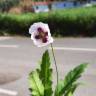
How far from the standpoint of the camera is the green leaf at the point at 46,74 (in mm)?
2438

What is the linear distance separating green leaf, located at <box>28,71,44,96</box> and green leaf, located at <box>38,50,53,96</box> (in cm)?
2

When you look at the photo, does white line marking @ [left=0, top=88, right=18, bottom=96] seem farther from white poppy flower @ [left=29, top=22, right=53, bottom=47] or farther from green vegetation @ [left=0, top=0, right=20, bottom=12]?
green vegetation @ [left=0, top=0, right=20, bottom=12]

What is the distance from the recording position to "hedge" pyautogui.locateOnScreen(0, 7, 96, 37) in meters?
A: 22.3

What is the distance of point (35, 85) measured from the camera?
7.98ft

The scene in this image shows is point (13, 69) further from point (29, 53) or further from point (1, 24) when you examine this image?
point (1, 24)

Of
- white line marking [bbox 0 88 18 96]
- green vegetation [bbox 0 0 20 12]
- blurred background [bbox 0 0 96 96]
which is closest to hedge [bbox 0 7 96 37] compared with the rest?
blurred background [bbox 0 0 96 96]

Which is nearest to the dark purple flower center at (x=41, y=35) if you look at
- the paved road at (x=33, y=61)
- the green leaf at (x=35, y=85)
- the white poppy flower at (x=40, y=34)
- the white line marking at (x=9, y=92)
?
the white poppy flower at (x=40, y=34)

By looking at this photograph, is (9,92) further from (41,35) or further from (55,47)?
(55,47)

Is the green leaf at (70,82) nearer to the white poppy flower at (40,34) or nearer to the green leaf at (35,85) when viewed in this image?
the green leaf at (35,85)

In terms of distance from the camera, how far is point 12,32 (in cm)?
2538

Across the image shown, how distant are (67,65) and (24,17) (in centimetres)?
1306

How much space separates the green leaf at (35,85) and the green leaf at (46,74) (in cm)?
2

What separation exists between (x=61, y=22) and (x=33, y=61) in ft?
31.3

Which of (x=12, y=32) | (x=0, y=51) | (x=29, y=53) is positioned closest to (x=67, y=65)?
(x=29, y=53)
